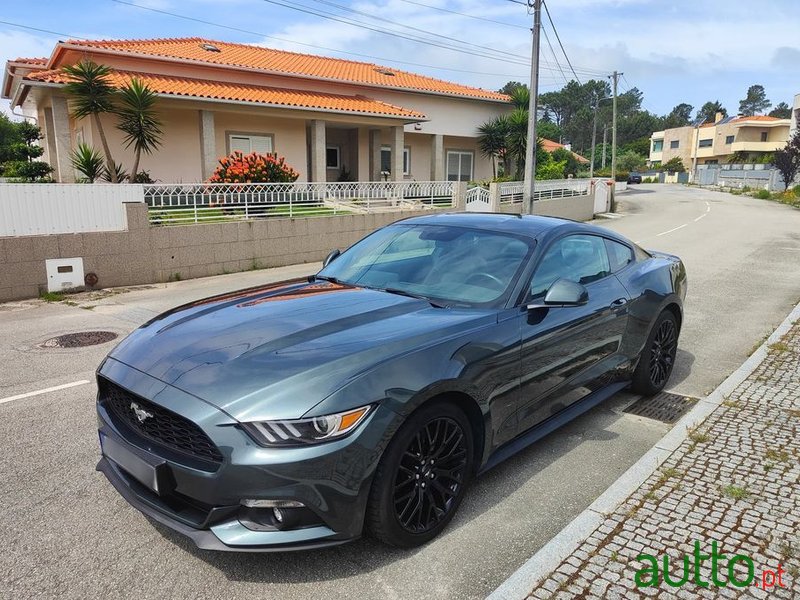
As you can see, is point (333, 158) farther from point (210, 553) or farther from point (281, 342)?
point (210, 553)

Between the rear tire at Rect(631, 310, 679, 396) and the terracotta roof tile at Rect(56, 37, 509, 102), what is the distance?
56.2 ft

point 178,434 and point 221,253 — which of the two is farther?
point 221,253

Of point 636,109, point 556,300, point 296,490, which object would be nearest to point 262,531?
point 296,490

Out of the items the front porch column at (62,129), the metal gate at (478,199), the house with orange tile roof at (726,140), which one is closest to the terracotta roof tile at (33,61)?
the front porch column at (62,129)

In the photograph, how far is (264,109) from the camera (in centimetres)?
1809

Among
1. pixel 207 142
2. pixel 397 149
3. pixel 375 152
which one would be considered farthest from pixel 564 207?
pixel 207 142

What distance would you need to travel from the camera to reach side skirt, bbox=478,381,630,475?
3352mm

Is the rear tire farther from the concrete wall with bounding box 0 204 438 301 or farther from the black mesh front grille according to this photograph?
the concrete wall with bounding box 0 204 438 301

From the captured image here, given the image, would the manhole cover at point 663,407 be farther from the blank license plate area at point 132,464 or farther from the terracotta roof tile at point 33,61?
the terracotta roof tile at point 33,61

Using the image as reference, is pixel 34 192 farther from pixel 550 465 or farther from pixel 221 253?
pixel 550 465

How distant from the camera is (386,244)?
435cm

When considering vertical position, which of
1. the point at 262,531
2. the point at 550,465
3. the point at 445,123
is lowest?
the point at 550,465

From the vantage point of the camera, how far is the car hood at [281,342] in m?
2.47

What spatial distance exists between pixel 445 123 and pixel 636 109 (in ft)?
395
